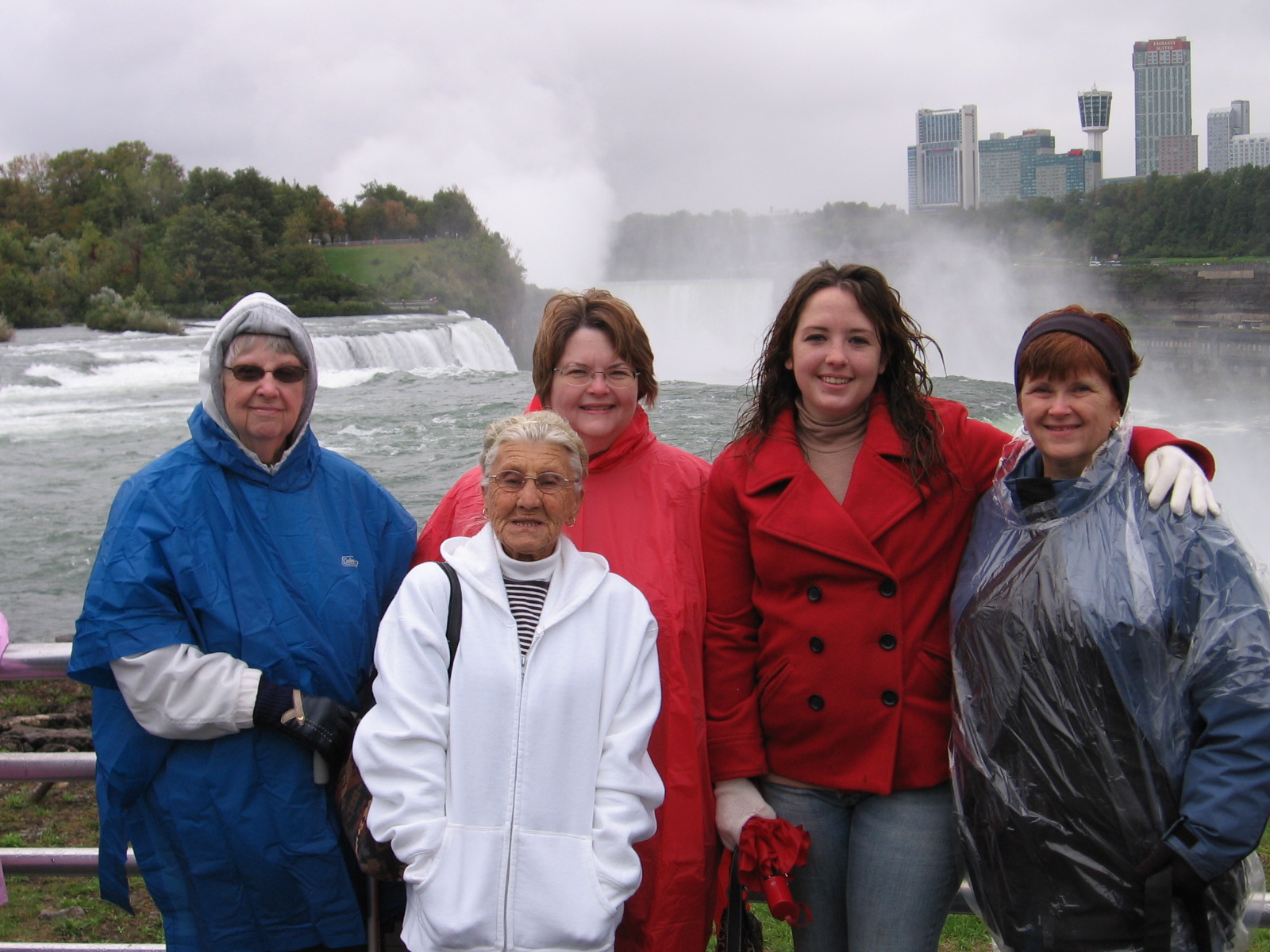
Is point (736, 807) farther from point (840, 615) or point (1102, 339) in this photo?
point (1102, 339)

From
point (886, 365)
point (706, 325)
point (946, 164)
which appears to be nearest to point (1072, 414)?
point (886, 365)

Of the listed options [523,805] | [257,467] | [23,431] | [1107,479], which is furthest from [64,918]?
[23,431]

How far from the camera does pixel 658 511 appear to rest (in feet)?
7.59

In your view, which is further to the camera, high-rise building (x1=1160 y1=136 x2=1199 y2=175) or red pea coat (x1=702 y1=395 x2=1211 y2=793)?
high-rise building (x1=1160 y1=136 x2=1199 y2=175)

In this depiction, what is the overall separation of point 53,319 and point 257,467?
43320mm

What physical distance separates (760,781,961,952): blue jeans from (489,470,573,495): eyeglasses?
0.81 m

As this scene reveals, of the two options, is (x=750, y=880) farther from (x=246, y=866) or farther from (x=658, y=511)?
(x=246, y=866)

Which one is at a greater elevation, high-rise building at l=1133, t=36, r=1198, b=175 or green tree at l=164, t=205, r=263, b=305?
high-rise building at l=1133, t=36, r=1198, b=175

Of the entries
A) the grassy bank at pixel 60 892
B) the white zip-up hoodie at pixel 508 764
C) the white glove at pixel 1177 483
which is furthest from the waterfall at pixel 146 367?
the white glove at pixel 1177 483

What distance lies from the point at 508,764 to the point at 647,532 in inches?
26.2

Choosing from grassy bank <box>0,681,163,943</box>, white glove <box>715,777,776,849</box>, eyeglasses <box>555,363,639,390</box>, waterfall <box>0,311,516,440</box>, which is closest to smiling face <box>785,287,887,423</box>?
eyeglasses <box>555,363,639,390</box>

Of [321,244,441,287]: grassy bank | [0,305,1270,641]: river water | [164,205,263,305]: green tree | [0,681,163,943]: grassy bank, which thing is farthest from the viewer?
[321,244,441,287]: grassy bank

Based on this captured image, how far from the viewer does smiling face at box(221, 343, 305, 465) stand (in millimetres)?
2143

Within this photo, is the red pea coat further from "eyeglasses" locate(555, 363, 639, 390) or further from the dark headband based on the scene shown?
"eyeglasses" locate(555, 363, 639, 390)
